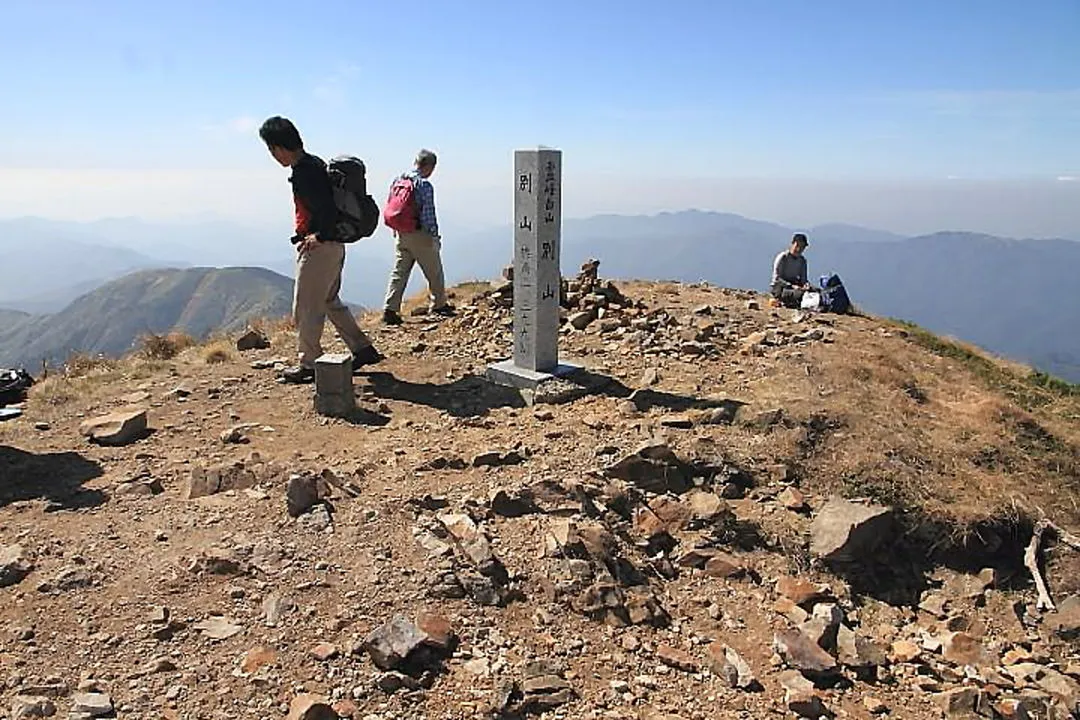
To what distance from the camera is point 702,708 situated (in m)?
4.09

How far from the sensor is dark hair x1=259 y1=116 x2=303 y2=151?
752 centimetres

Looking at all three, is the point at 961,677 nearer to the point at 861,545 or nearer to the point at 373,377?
the point at 861,545

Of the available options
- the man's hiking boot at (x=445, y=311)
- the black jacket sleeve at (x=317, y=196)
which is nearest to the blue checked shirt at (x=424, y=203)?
the man's hiking boot at (x=445, y=311)

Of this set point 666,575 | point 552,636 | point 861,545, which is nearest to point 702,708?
point 552,636

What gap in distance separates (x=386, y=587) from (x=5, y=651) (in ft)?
6.14

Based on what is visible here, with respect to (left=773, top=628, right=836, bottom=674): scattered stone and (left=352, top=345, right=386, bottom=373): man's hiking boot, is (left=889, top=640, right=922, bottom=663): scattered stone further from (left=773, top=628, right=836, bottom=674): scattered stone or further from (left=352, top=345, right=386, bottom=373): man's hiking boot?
(left=352, top=345, right=386, bottom=373): man's hiking boot

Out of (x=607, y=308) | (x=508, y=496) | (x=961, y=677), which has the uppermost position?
(x=607, y=308)

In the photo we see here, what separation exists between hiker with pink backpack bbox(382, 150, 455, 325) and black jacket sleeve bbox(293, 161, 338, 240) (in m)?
3.24

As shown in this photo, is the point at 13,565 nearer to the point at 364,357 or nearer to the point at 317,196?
the point at 317,196

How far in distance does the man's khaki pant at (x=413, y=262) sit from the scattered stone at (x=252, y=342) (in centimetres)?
184

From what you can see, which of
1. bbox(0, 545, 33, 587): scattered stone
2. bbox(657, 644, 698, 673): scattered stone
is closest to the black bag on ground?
bbox(0, 545, 33, 587): scattered stone

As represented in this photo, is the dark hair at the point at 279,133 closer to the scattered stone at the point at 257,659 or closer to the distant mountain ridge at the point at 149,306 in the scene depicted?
the scattered stone at the point at 257,659

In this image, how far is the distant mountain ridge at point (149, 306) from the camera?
148 metres

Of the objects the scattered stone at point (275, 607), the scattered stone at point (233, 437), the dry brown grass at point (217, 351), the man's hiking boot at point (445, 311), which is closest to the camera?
the scattered stone at point (275, 607)
